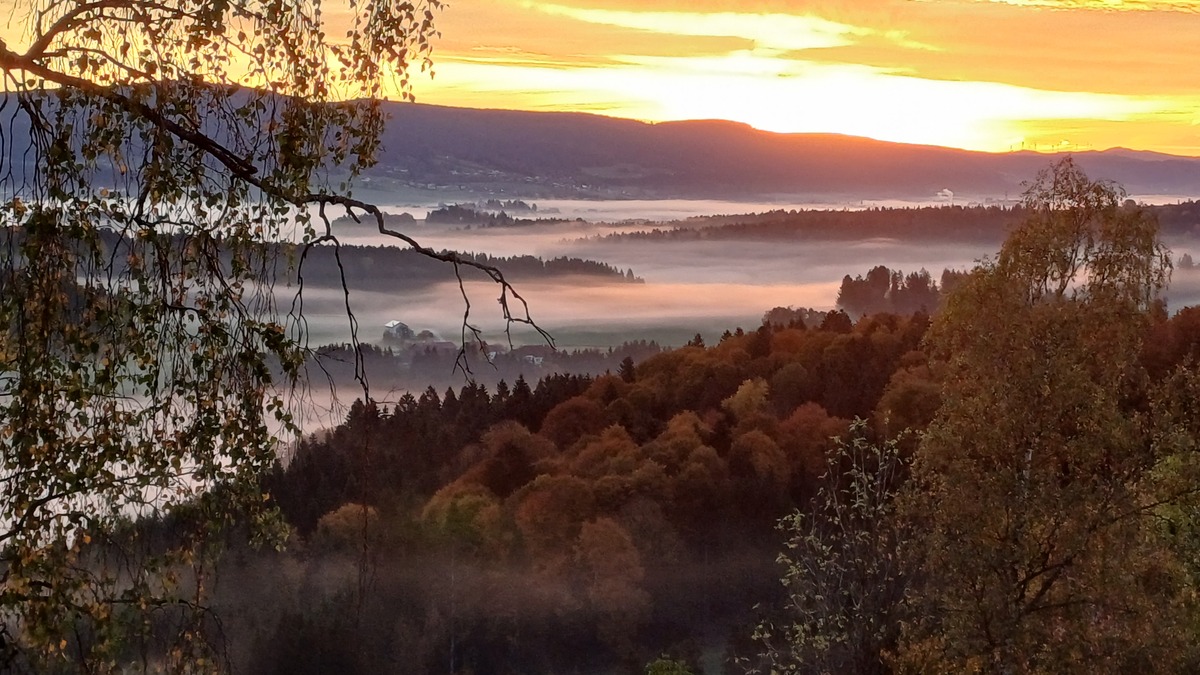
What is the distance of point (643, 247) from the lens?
380 feet

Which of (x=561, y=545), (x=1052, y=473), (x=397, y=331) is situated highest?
(x=1052, y=473)

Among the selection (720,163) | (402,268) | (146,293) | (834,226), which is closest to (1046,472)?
(146,293)

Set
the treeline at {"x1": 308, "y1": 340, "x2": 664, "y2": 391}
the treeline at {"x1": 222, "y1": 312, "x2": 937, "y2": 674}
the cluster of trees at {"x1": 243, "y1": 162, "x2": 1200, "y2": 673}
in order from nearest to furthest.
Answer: the treeline at {"x1": 308, "y1": 340, "x2": 664, "y2": 391} → the cluster of trees at {"x1": 243, "y1": 162, "x2": 1200, "y2": 673} → the treeline at {"x1": 222, "y1": 312, "x2": 937, "y2": 674}

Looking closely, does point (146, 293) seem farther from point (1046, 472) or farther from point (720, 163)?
point (720, 163)

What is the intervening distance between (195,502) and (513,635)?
4334 cm

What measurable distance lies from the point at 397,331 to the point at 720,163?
8931 centimetres

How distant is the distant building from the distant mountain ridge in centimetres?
3493

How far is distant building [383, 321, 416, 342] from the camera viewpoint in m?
44.2

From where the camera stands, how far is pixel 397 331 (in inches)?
1996

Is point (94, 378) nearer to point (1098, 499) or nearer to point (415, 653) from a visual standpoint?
point (1098, 499)

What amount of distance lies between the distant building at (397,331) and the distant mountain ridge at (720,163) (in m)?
34.9

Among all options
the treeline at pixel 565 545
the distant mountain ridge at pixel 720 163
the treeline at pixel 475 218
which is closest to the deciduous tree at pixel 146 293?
the treeline at pixel 565 545

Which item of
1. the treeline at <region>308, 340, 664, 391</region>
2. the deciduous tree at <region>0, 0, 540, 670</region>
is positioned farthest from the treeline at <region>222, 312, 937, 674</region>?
the deciduous tree at <region>0, 0, 540, 670</region>

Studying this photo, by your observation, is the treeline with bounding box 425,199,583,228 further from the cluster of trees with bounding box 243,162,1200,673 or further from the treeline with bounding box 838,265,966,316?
the treeline with bounding box 838,265,966,316
